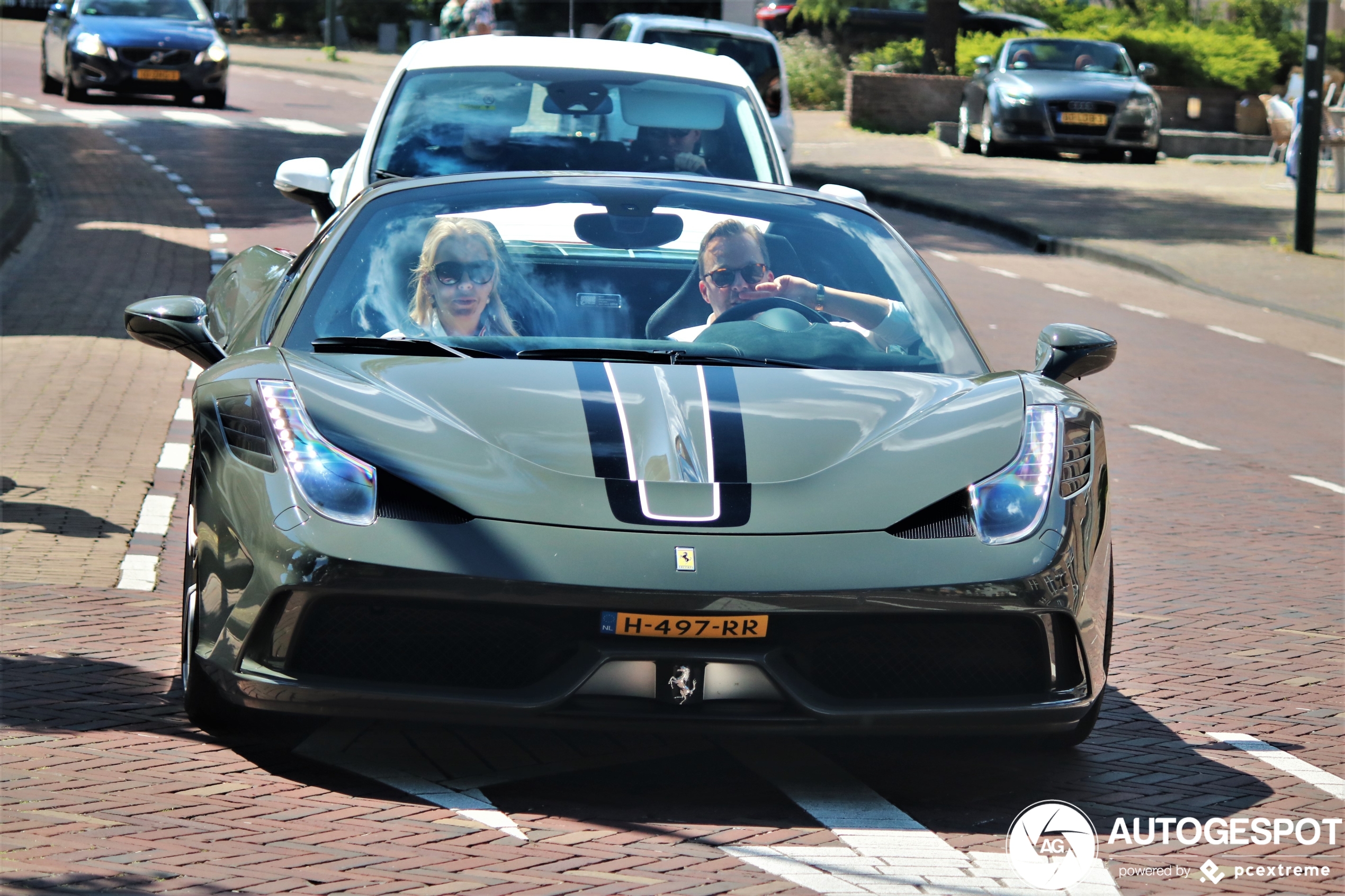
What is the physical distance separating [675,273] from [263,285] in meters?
1.33

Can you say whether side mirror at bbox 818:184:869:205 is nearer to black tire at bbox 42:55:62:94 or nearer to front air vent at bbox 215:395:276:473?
front air vent at bbox 215:395:276:473

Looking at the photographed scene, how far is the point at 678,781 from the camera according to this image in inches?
168

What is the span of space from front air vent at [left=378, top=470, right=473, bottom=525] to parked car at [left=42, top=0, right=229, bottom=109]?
2583cm

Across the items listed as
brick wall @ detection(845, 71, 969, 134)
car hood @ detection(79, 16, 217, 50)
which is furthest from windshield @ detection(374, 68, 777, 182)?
brick wall @ detection(845, 71, 969, 134)

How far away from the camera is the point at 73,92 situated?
29484 mm

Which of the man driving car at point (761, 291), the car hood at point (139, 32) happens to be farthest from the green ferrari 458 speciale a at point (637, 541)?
the car hood at point (139, 32)

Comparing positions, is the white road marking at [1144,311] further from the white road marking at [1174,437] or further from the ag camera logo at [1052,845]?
the ag camera logo at [1052,845]

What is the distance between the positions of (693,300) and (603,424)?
111cm

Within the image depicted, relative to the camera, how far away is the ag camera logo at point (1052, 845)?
3.78 metres

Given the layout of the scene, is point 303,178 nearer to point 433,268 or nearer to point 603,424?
point 433,268

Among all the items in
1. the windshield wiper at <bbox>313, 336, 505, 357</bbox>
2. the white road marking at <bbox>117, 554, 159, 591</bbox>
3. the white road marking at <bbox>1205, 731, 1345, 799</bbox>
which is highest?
the windshield wiper at <bbox>313, 336, 505, 357</bbox>

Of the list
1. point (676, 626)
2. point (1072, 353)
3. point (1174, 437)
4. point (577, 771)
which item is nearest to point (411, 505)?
point (676, 626)

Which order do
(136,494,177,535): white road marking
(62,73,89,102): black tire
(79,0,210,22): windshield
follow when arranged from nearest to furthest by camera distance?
(136,494,177,535): white road marking → (79,0,210,22): windshield → (62,73,89,102): black tire

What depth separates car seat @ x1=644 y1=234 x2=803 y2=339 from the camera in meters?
5.06
